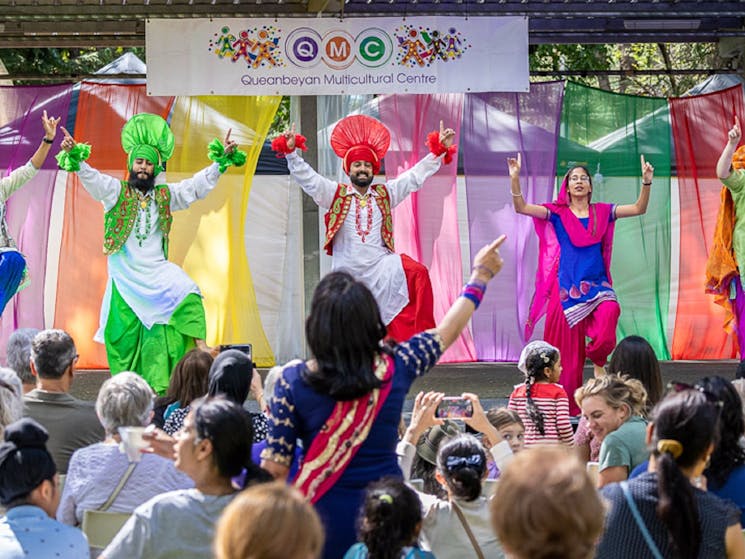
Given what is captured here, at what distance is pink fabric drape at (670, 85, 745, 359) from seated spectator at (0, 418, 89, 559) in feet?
20.7

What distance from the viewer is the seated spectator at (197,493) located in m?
2.72

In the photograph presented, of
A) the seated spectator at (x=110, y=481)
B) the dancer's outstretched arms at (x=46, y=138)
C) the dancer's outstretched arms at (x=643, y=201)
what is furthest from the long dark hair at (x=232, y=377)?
the dancer's outstretched arms at (x=643, y=201)

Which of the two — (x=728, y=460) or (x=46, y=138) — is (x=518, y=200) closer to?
(x=46, y=138)

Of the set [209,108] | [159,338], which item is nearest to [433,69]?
[209,108]

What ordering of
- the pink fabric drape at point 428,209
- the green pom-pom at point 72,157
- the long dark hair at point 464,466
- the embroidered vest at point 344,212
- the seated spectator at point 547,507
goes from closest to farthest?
the seated spectator at point 547,507 < the long dark hair at point 464,466 < the green pom-pom at point 72,157 < the embroidered vest at point 344,212 < the pink fabric drape at point 428,209

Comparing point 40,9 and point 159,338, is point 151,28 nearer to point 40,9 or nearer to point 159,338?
point 40,9

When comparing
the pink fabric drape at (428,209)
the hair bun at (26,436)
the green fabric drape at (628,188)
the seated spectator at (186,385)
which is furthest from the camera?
the green fabric drape at (628,188)

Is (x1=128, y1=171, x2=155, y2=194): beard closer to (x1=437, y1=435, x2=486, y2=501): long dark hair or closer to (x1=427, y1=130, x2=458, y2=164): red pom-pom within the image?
(x1=427, y1=130, x2=458, y2=164): red pom-pom

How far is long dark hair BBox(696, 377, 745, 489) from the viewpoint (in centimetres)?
301

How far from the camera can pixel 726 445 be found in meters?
3.02

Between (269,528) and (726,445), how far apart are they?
5.17ft

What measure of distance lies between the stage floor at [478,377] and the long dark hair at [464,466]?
435 centimetres

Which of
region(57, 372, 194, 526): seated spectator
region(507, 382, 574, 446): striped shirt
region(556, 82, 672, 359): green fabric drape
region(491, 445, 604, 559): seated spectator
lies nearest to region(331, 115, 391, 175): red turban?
region(556, 82, 672, 359): green fabric drape

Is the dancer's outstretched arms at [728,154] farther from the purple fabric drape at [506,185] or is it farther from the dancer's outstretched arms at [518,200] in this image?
the purple fabric drape at [506,185]
